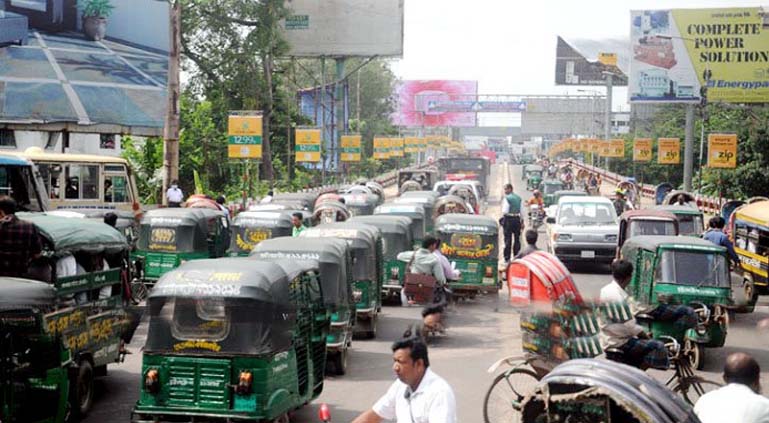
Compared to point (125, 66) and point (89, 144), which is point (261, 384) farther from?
point (89, 144)

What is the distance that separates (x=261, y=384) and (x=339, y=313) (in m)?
4.55

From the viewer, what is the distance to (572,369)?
6.12m

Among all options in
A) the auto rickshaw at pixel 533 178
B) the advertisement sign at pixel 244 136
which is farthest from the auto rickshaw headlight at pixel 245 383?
the auto rickshaw at pixel 533 178

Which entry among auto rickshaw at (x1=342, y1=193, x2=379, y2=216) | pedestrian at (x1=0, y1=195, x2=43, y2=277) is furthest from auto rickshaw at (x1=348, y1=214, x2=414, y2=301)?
pedestrian at (x1=0, y1=195, x2=43, y2=277)

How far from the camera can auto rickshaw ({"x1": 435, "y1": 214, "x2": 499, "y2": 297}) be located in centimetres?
2069

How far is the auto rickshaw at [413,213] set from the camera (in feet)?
80.6

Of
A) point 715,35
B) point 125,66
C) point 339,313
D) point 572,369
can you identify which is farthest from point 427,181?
point 572,369

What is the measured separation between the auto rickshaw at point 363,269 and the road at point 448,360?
345 mm

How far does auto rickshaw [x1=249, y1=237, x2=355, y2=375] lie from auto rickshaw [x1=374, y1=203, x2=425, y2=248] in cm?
974

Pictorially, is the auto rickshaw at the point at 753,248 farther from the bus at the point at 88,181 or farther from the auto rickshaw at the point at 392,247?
the bus at the point at 88,181

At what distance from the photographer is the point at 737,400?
250 inches

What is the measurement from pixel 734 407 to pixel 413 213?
61.5ft

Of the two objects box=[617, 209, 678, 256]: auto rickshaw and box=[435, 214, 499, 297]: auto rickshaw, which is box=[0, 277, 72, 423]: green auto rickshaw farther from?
box=[617, 209, 678, 256]: auto rickshaw

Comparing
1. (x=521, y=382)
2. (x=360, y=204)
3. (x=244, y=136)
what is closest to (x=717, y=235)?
(x=521, y=382)
